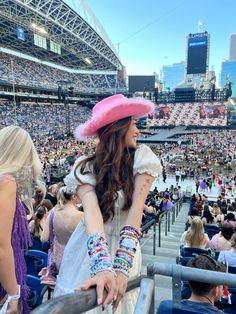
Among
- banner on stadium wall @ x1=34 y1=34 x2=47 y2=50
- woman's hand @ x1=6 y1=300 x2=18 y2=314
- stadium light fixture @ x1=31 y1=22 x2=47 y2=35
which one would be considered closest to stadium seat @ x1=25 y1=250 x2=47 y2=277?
woman's hand @ x1=6 y1=300 x2=18 y2=314

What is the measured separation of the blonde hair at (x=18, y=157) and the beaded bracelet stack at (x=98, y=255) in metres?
0.56

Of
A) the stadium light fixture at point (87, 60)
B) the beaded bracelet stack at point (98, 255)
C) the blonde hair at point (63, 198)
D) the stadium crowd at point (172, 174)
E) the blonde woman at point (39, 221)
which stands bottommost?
the stadium crowd at point (172, 174)

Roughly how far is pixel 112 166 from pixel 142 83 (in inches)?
2441

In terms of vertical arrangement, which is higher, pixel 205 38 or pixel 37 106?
pixel 205 38

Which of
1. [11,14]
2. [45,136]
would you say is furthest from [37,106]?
[11,14]

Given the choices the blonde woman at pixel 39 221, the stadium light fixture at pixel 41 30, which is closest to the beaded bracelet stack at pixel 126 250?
the blonde woman at pixel 39 221

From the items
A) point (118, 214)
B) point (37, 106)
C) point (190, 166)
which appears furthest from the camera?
point (37, 106)

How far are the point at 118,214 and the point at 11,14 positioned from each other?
141 feet

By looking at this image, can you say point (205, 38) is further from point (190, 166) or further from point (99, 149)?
point (99, 149)

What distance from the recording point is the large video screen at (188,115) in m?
56.1

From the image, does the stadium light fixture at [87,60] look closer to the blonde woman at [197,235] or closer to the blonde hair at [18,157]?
the blonde woman at [197,235]

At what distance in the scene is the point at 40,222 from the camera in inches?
177

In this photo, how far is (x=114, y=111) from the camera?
1536 mm

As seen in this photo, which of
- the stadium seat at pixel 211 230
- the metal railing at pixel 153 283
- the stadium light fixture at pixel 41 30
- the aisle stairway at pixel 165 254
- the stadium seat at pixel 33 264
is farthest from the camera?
the stadium light fixture at pixel 41 30
